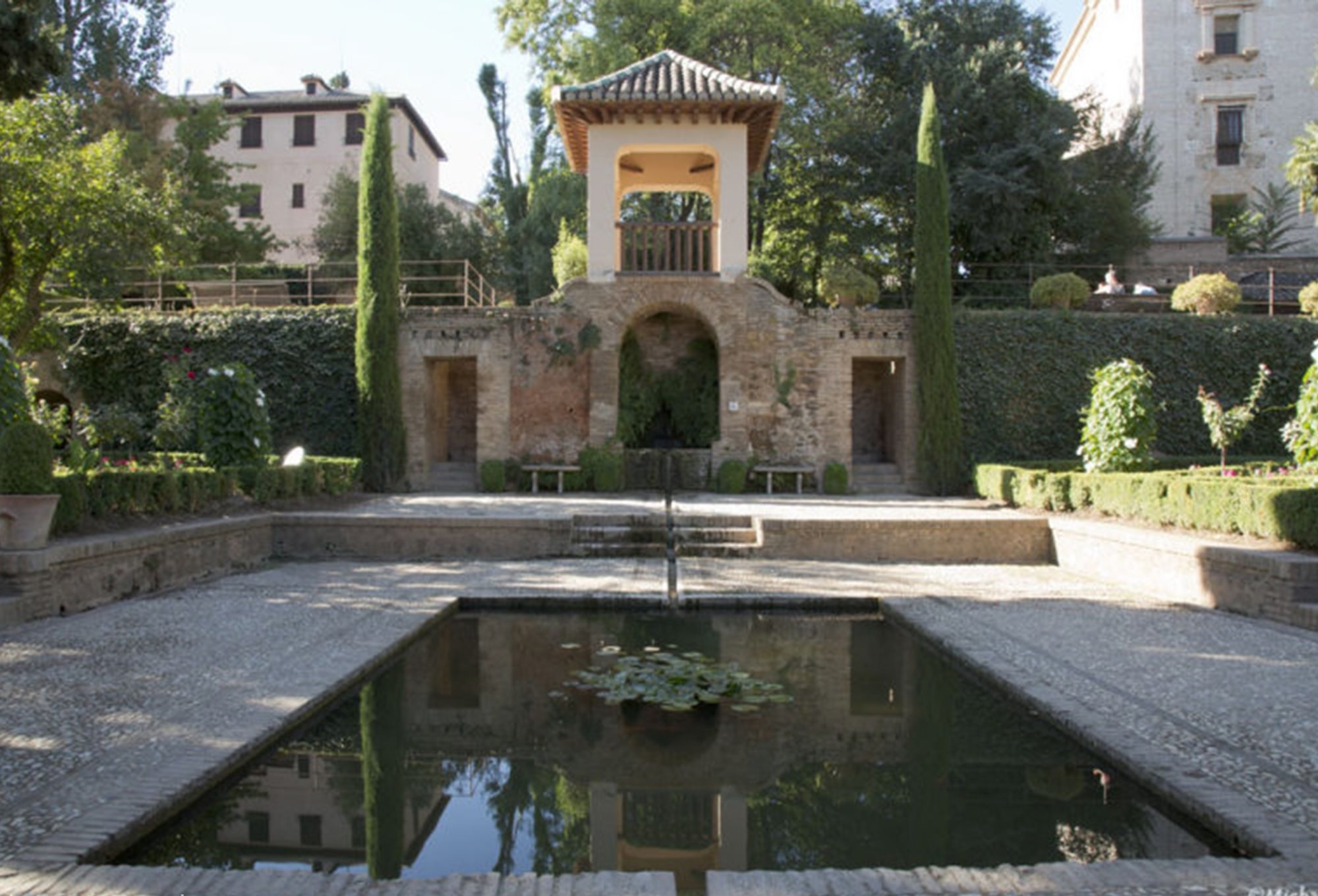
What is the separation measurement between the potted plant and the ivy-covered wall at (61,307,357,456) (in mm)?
11241

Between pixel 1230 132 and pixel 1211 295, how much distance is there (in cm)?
1507

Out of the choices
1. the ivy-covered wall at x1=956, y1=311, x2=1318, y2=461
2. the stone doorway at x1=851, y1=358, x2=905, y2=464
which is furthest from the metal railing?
the ivy-covered wall at x1=956, y1=311, x2=1318, y2=461

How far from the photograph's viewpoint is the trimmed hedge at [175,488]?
848 cm

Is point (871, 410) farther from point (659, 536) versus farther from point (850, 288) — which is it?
point (659, 536)

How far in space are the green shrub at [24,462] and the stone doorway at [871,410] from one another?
15134 mm

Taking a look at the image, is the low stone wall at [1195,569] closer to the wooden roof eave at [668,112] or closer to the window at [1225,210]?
the wooden roof eave at [668,112]

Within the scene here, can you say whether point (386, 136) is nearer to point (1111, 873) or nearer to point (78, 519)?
point (78, 519)

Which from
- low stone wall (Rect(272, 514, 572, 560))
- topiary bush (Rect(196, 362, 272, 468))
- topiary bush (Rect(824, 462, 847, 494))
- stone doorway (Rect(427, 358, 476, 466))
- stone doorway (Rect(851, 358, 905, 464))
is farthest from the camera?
stone doorway (Rect(427, 358, 476, 466))

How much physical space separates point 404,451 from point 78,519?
9.17 m

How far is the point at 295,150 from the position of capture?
35.1 metres

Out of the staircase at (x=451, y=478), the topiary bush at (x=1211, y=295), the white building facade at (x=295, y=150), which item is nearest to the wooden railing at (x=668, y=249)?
the staircase at (x=451, y=478)

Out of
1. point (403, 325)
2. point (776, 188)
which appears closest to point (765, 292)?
point (403, 325)

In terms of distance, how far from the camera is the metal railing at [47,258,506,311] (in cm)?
2033

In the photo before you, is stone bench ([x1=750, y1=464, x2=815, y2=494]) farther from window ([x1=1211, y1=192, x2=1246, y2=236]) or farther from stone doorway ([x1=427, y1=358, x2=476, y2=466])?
window ([x1=1211, y1=192, x2=1246, y2=236])
